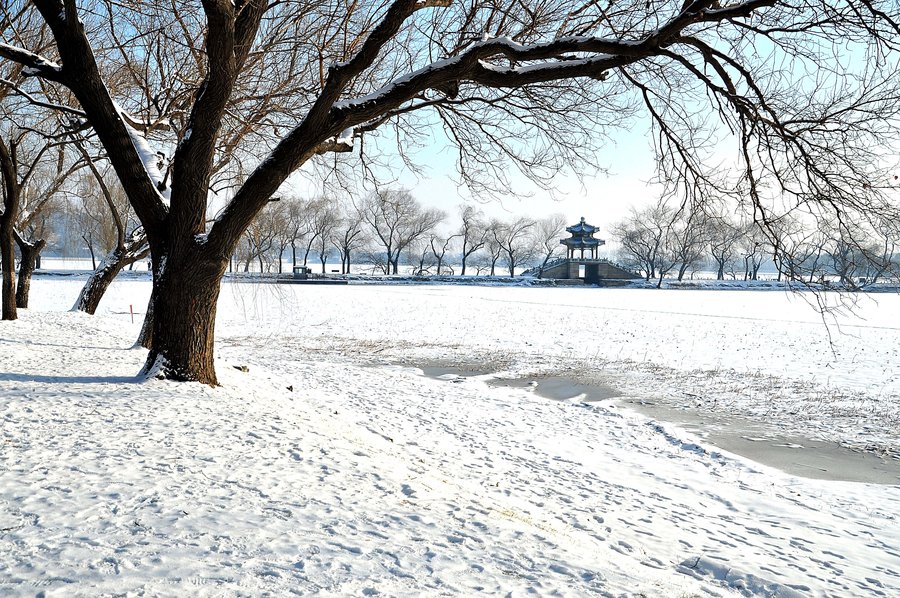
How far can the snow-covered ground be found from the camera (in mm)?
3463

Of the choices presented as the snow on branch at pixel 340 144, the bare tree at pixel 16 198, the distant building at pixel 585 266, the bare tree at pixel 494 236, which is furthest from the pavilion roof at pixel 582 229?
the snow on branch at pixel 340 144

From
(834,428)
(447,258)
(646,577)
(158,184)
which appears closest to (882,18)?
(646,577)

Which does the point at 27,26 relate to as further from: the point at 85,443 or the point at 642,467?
the point at 642,467

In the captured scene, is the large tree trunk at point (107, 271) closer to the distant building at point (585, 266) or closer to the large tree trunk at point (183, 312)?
the large tree trunk at point (183, 312)

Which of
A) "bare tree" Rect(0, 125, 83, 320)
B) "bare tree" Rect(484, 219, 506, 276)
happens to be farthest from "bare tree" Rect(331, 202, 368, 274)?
"bare tree" Rect(0, 125, 83, 320)

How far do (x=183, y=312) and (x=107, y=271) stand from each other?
11516mm

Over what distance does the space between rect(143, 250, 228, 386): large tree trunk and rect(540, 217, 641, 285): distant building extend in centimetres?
6861

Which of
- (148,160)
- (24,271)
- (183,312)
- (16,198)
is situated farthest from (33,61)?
(24,271)

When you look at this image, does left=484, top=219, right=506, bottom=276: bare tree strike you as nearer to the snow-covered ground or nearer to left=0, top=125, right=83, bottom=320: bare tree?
left=0, top=125, right=83, bottom=320: bare tree

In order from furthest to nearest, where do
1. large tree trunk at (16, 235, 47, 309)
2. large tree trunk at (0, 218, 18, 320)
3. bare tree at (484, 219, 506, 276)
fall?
bare tree at (484, 219, 506, 276), large tree trunk at (16, 235, 47, 309), large tree trunk at (0, 218, 18, 320)

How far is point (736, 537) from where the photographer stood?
5273mm

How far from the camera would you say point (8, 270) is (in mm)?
15273

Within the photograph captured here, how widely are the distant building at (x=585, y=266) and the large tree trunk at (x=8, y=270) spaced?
64.1 m

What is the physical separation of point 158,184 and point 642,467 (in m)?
7.56
